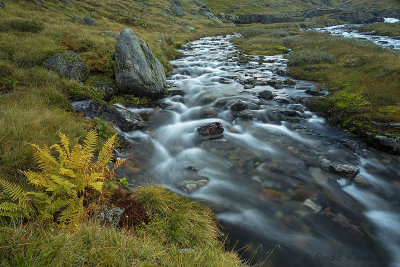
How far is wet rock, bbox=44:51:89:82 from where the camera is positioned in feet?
32.2

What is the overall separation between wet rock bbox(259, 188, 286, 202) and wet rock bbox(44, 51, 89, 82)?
9.54 m

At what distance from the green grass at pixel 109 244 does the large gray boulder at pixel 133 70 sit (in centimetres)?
835

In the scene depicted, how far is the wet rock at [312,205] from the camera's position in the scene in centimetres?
553

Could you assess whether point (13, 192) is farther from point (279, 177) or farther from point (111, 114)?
point (279, 177)

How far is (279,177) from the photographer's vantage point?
671cm

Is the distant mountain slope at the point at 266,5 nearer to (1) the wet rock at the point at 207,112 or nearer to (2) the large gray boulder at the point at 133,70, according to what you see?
(2) the large gray boulder at the point at 133,70

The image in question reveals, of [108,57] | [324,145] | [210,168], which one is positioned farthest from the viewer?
[108,57]

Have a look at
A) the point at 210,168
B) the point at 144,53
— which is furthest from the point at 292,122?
the point at 144,53

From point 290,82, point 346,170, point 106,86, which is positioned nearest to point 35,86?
Answer: point 106,86

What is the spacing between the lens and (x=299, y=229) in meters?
5.02

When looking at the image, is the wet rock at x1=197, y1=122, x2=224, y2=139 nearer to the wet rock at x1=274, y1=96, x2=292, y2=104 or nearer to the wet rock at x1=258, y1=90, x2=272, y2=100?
the wet rock at x1=258, y1=90, x2=272, y2=100

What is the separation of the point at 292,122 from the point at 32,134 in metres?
9.89

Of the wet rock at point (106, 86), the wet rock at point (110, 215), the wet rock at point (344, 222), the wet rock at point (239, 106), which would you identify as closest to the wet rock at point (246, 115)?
the wet rock at point (239, 106)

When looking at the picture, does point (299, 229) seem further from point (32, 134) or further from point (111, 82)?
point (111, 82)
